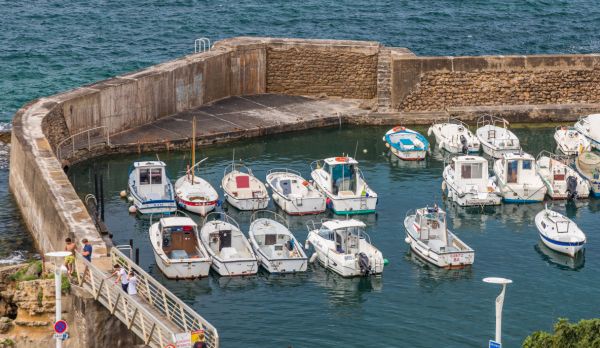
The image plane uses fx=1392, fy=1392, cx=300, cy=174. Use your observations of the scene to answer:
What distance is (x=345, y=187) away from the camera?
53.2 m

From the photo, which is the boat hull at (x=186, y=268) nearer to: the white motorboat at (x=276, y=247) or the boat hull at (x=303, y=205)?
the white motorboat at (x=276, y=247)

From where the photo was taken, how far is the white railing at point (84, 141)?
55853 mm

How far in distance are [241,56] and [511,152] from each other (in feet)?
46.1

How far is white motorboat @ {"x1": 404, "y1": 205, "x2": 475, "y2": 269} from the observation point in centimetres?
4634

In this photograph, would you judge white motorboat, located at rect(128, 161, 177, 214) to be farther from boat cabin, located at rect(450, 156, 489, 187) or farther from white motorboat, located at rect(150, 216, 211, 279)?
boat cabin, located at rect(450, 156, 489, 187)

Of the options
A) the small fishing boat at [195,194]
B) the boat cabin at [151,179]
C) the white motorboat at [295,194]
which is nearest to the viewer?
the small fishing boat at [195,194]

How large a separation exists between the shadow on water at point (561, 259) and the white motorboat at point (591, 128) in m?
13.5

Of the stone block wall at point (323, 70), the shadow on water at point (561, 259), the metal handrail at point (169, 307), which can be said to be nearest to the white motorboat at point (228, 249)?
the metal handrail at point (169, 307)

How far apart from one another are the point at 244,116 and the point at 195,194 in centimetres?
1129

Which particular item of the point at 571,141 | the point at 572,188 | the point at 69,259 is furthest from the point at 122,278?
the point at 571,141

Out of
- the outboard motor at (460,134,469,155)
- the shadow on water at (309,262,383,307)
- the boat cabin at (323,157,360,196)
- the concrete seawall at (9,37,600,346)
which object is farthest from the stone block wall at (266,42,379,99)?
the shadow on water at (309,262,383,307)

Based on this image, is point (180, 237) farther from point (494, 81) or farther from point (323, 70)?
point (494, 81)

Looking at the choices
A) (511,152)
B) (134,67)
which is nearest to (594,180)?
(511,152)

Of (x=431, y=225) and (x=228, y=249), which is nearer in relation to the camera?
(x=228, y=249)
